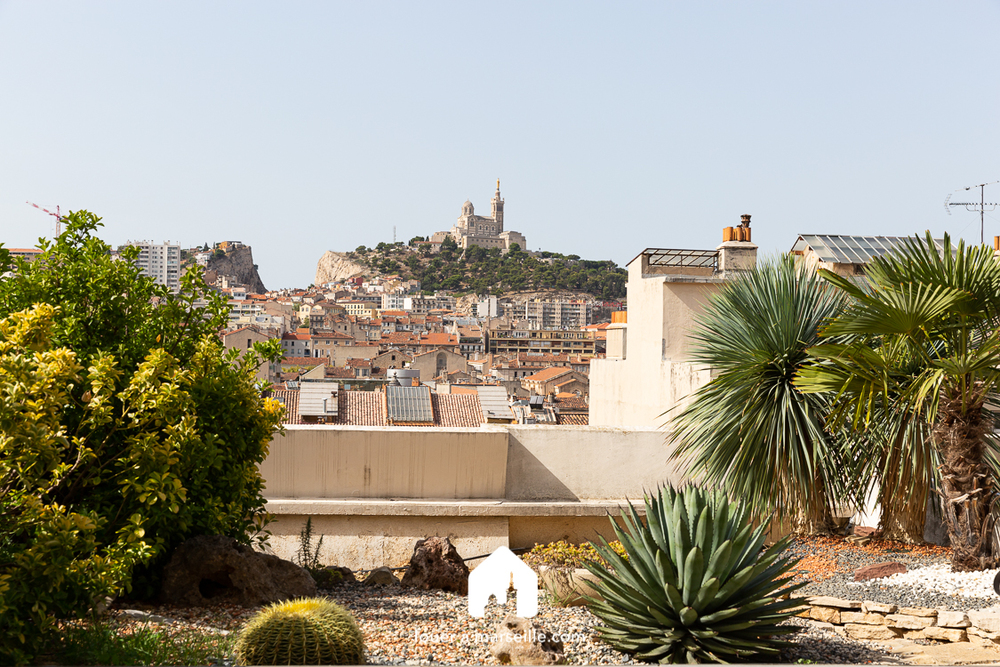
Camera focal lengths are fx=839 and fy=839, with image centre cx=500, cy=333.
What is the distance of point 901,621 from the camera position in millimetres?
5445

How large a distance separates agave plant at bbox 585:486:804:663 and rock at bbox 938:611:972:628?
4.98ft

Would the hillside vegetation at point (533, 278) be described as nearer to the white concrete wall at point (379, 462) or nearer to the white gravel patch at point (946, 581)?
the white concrete wall at point (379, 462)

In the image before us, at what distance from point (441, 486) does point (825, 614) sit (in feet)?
10.7

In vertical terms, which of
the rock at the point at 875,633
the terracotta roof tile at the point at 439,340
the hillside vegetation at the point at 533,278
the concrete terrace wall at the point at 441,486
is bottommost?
the rock at the point at 875,633

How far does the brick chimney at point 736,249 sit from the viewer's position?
13281mm

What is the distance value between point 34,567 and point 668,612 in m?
Answer: 2.95

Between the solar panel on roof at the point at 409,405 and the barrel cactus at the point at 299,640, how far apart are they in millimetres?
23951

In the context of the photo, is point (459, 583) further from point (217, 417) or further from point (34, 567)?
point (34, 567)

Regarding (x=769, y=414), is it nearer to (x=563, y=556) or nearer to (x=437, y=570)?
(x=563, y=556)

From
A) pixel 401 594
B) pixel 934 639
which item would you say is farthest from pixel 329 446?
pixel 934 639

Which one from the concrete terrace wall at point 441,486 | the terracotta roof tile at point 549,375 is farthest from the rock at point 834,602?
the terracotta roof tile at point 549,375

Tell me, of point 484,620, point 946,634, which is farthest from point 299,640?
point 946,634

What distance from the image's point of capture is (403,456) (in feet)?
24.1

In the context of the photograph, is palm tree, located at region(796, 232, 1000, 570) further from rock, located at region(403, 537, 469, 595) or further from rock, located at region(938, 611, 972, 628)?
rock, located at region(403, 537, 469, 595)
